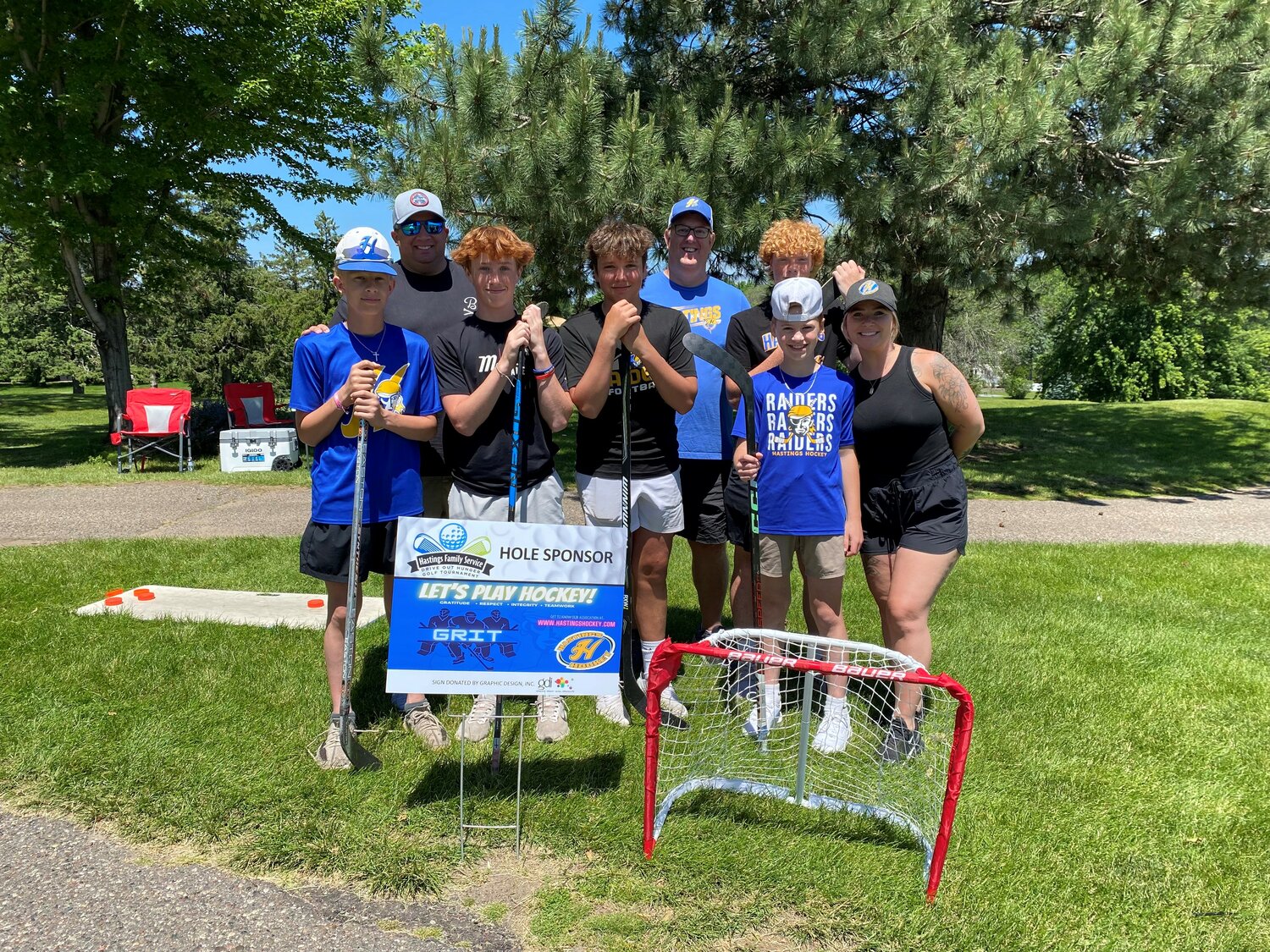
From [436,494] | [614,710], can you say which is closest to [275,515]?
[436,494]

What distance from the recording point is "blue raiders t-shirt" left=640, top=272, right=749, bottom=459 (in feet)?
13.6

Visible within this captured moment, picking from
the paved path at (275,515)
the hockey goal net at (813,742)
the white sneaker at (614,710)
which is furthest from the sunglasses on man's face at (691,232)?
the paved path at (275,515)

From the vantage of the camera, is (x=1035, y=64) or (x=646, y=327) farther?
(x=1035, y=64)

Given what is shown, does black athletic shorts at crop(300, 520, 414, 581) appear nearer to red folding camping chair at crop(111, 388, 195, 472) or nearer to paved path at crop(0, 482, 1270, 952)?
paved path at crop(0, 482, 1270, 952)

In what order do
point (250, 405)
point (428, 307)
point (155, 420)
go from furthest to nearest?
point (250, 405), point (155, 420), point (428, 307)

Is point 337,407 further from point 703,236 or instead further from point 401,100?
point 401,100

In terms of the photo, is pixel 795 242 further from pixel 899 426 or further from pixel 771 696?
pixel 771 696

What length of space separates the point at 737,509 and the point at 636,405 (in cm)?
68

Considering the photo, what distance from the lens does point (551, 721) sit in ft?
12.4

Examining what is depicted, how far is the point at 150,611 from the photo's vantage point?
5.24m

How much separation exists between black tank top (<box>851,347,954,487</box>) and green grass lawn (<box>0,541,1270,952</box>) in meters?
1.29

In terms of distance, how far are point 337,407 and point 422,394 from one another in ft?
1.15

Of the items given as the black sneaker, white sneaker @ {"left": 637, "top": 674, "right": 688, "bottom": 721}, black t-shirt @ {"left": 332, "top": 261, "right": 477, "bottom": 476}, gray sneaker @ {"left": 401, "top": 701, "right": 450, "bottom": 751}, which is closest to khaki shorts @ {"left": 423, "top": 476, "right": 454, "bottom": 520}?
black t-shirt @ {"left": 332, "top": 261, "right": 477, "bottom": 476}

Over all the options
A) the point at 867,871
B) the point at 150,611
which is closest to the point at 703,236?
the point at 867,871
